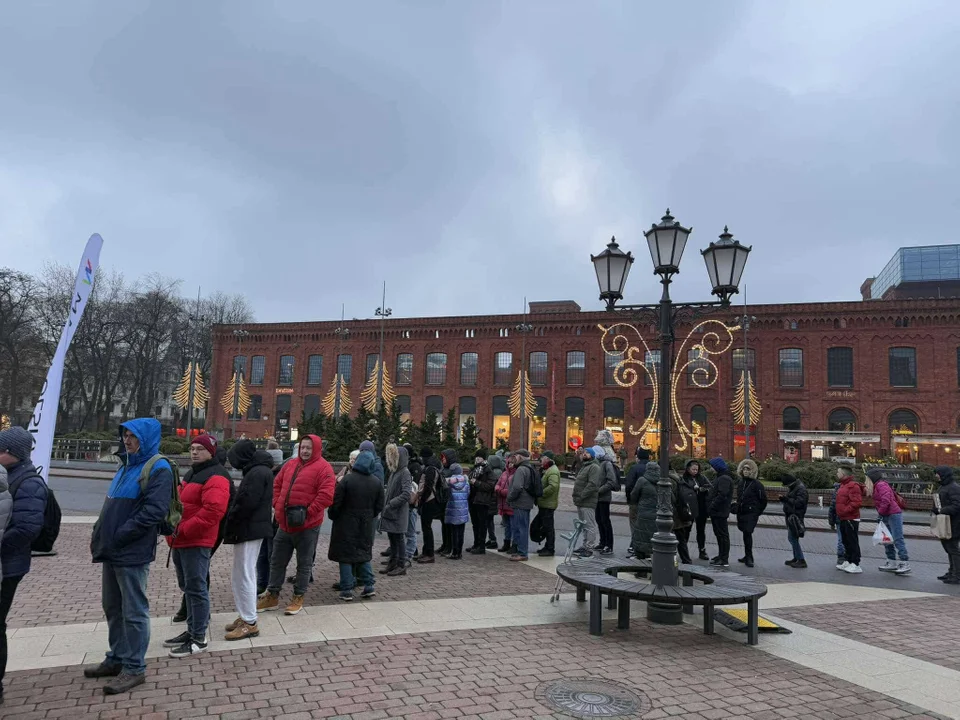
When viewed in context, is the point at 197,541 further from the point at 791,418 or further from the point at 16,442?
the point at 791,418

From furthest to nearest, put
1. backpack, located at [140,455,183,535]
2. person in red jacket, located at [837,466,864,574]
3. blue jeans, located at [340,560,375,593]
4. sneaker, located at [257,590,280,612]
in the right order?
person in red jacket, located at [837,466,864,574] → blue jeans, located at [340,560,375,593] → sneaker, located at [257,590,280,612] → backpack, located at [140,455,183,535]

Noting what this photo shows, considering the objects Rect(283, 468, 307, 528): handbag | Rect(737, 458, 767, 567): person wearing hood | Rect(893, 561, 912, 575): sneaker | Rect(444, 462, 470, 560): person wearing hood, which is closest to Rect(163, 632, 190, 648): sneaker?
Rect(283, 468, 307, 528): handbag

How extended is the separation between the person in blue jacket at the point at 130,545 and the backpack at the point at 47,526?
27 centimetres

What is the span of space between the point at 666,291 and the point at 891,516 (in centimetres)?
662

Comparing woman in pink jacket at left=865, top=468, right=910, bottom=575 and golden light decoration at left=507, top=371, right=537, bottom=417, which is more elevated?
golden light decoration at left=507, top=371, right=537, bottom=417

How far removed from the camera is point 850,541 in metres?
10.6

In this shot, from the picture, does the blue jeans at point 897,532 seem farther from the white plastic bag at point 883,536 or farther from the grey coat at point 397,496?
the grey coat at point 397,496

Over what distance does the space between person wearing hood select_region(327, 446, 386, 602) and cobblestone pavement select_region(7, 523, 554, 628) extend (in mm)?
319

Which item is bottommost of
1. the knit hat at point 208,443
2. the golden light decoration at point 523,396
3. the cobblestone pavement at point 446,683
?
the cobblestone pavement at point 446,683

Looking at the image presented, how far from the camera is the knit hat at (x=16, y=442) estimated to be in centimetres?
437

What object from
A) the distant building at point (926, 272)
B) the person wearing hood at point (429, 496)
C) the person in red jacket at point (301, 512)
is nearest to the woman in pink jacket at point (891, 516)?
the person wearing hood at point (429, 496)

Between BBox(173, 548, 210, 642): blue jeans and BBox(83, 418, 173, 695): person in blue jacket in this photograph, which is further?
BBox(173, 548, 210, 642): blue jeans

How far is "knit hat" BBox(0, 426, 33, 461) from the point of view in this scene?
4.37m

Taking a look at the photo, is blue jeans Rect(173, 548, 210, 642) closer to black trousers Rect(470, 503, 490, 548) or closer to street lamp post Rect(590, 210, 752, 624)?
street lamp post Rect(590, 210, 752, 624)
